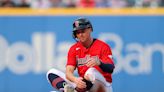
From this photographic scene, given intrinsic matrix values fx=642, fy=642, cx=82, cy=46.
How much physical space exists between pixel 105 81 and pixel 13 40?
5.67 m

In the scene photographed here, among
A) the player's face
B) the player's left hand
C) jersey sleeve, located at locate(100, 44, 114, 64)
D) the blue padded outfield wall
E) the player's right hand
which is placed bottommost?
the blue padded outfield wall

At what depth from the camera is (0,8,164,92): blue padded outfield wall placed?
521 inches

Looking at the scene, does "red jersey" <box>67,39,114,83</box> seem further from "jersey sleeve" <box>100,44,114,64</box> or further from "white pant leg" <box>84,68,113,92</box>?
"white pant leg" <box>84,68,113,92</box>

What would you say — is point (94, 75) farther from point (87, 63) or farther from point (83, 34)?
point (83, 34)

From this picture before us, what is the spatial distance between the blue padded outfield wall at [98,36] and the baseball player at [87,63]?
194 inches

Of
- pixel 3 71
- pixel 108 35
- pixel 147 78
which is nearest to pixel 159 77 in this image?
pixel 147 78

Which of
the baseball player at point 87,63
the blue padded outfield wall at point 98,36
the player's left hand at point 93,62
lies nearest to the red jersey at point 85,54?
the baseball player at point 87,63

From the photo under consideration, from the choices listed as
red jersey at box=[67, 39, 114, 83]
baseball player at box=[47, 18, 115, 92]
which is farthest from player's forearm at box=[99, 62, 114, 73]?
red jersey at box=[67, 39, 114, 83]

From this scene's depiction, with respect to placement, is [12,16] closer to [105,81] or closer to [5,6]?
[5,6]

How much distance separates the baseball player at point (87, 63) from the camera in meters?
7.79

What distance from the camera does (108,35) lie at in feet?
43.8

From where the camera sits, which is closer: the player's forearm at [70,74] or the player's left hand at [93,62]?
the player's left hand at [93,62]

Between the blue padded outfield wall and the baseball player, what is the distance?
16.2ft

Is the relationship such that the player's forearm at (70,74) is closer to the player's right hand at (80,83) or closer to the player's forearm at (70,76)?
the player's forearm at (70,76)
